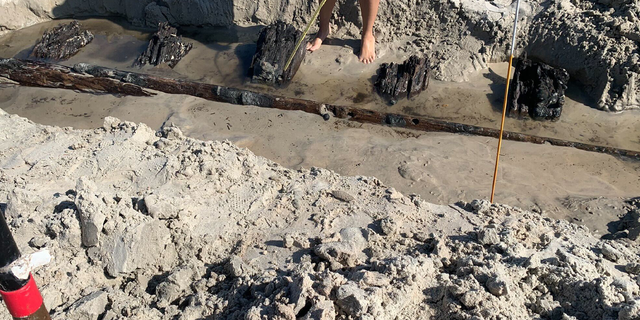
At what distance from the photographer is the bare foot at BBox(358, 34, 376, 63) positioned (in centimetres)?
592

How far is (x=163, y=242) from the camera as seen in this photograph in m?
2.70

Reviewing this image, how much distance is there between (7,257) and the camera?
1735 mm

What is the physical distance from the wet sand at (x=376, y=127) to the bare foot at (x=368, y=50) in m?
0.11

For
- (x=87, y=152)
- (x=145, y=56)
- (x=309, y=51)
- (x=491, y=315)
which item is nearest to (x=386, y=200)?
(x=491, y=315)

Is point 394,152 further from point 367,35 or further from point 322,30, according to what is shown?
point 322,30

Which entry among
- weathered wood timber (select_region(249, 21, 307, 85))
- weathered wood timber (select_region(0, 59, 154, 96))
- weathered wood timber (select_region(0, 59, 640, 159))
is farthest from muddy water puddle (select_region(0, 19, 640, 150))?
weathered wood timber (select_region(0, 59, 154, 96))

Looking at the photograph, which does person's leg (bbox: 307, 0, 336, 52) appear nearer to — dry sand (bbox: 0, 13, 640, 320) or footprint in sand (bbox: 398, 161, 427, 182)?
dry sand (bbox: 0, 13, 640, 320)

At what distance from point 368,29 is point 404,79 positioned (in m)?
0.78

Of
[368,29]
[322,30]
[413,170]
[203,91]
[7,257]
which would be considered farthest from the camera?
[322,30]

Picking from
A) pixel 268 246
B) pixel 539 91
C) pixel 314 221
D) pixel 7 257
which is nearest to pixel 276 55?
pixel 539 91

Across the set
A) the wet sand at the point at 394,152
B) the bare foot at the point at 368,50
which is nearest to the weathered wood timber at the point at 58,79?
the wet sand at the point at 394,152

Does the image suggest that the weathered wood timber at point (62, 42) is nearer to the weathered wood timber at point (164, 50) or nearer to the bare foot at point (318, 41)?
the weathered wood timber at point (164, 50)

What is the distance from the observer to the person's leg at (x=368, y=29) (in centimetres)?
552

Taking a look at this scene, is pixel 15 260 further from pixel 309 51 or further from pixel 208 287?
pixel 309 51
